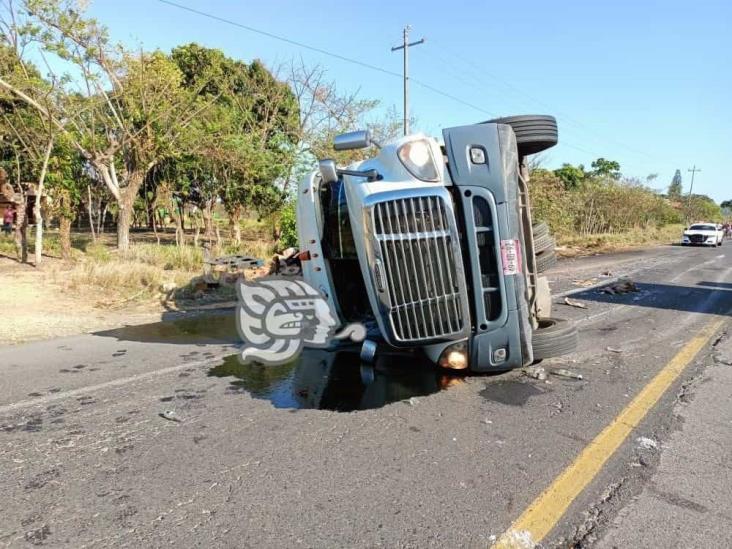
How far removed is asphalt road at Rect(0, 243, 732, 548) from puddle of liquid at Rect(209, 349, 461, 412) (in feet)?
0.09

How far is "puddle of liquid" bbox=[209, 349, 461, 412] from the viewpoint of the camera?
160 inches

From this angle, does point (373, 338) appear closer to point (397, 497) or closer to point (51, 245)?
point (397, 497)

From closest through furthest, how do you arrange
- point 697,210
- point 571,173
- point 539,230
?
point 539,230 < point 571,173 < point 697,210

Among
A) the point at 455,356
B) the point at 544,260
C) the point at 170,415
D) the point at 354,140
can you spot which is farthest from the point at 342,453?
the point at 544,260

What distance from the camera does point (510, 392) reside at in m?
4.16

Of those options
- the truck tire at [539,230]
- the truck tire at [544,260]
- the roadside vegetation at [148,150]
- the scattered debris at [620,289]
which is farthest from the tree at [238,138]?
the truck tire at [544,260]

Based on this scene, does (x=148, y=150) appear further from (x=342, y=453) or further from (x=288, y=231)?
(x=342, y=453)

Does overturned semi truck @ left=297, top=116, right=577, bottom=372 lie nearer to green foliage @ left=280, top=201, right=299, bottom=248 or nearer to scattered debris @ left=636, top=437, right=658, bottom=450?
scattered debris @ left=636, top=437, right=658, bottom=450

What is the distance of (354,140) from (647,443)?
3114mm

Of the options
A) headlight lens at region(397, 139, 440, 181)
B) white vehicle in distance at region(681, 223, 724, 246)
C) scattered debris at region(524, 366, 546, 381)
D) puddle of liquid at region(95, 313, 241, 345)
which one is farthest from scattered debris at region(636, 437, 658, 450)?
white vehicle in distance at region(681, 223, 724, 246)

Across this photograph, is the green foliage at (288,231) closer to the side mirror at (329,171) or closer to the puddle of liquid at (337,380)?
the puddle of liquid at (337,380)

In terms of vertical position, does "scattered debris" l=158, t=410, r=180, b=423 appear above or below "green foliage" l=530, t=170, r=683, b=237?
below

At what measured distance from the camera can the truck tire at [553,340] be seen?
4137 mm

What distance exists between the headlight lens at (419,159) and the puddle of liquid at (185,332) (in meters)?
3.54
